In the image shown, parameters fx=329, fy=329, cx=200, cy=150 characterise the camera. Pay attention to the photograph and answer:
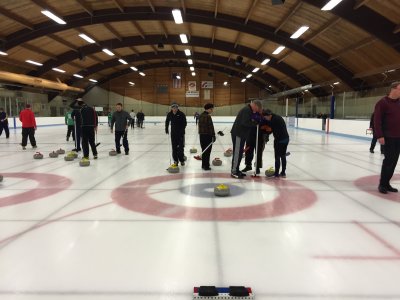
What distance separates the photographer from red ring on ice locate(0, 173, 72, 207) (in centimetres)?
478

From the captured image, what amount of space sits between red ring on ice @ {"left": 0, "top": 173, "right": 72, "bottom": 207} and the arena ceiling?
943 cm

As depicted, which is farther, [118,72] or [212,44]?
[118,72]

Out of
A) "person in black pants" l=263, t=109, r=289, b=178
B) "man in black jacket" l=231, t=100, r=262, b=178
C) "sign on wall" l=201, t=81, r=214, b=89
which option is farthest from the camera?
"sign on wall" l=201, t=81, r=214, b=89

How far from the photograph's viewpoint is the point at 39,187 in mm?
5562

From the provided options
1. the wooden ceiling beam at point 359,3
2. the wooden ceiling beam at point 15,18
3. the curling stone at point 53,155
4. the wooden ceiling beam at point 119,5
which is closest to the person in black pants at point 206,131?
the curling stone at point 53,155

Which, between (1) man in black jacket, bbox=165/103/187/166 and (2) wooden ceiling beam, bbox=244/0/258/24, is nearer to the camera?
(1) man in black jacket, bbox=165/103/187/166

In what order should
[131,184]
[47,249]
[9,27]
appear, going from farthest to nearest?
[9,27]
[131,184]
[47,249]

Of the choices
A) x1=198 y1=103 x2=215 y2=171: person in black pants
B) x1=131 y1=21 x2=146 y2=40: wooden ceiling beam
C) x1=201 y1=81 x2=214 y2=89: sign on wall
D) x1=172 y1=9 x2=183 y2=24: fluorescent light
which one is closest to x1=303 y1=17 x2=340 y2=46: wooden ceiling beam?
x1=172 y1=9 x2=183 y2=24: fluorescent light

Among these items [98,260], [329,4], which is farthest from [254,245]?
[329,4]

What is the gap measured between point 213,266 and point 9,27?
2263 cm

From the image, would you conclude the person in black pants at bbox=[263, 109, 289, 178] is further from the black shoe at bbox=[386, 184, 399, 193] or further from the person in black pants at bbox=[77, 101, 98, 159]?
the person in black pants at bbox=[77, 101, 98, 159]

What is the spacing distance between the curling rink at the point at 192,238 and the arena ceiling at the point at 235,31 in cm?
913

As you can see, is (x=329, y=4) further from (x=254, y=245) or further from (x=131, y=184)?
(x=254, y=245)

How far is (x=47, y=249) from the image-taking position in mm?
3025
